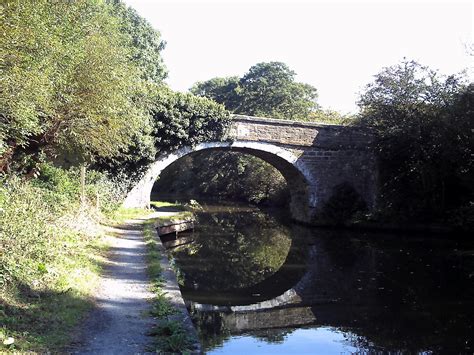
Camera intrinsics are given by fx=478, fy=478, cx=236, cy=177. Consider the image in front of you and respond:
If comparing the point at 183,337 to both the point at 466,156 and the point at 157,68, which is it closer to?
the point at 466,156

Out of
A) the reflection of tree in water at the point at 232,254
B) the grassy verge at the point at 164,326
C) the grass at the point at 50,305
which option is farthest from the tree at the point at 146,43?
the grass at the point at 50,305

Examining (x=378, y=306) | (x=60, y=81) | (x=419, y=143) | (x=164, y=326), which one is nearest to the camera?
(x=164, y=326)

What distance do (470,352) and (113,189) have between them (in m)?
12.2

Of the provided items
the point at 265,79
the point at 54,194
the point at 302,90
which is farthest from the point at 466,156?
the point at 265,79

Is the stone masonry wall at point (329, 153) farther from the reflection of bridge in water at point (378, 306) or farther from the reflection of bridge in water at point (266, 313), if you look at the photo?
the reflection of bridge in water at point (266, 313)

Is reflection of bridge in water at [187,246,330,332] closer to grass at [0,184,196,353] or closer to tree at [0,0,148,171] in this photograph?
grass at [0,184,196,353]

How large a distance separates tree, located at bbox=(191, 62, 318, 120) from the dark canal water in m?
18.3

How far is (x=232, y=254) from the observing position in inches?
510

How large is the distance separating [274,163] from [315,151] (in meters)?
2.29

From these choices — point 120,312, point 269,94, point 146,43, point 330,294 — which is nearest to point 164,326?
point 120,312

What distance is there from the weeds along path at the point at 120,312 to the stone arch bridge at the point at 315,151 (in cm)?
1052

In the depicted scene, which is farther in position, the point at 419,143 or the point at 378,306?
the point at 419,143

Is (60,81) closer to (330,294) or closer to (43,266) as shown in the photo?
(43,266)

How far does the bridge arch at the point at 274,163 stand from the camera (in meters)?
17.2
